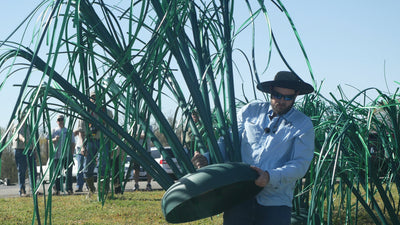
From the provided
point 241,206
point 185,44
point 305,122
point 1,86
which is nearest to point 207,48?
point 185,44

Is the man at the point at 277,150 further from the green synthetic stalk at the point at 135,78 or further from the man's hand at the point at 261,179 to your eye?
the green synthetic stalk at the point at 135,78

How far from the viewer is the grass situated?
6.70 meters

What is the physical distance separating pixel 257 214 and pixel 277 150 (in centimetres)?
36

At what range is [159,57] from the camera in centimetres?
264

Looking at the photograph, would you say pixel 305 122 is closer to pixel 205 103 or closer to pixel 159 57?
pixel 205 103

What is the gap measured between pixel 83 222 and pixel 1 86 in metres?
4.20

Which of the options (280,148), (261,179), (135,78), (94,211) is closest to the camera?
(135,78)

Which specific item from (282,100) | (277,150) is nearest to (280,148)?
(277,150)

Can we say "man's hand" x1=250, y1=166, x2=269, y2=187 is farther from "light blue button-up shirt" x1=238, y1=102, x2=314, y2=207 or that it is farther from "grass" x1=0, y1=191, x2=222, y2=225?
"grass" x1=0, y1=191, x2=222, y2=225

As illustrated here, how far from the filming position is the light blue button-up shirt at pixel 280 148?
315 centimetres

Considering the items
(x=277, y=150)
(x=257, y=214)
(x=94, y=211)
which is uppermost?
(x=277, y=150)

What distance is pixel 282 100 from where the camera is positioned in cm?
326

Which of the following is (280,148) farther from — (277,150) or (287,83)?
(287,83)

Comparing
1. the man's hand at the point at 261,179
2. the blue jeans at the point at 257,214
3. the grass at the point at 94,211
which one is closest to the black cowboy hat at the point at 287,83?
the man's hand at the point at 261,179
